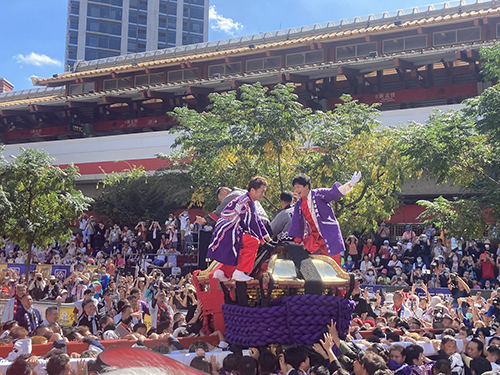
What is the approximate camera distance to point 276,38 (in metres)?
30.5

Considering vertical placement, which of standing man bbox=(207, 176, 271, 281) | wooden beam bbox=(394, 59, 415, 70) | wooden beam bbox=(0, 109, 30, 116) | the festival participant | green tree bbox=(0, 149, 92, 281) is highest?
wooden beam bbox=(394, 59, 415, 70)

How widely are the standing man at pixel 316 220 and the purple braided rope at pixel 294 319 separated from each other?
0.98m

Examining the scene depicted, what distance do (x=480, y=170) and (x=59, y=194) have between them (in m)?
12.6

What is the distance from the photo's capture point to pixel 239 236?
5898 millimetres

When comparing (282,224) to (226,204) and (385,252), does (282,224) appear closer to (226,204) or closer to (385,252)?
(226,204)

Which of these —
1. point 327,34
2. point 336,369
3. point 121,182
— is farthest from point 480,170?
point 121,182

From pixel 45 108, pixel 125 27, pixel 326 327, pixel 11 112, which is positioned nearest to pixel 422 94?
pixel 45 108

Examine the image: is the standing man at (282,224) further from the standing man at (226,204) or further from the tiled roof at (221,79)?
the tiled roof at (221,79)

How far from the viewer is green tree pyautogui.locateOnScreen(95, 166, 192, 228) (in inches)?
1095

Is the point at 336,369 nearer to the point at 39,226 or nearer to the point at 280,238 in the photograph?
the point at 280,238

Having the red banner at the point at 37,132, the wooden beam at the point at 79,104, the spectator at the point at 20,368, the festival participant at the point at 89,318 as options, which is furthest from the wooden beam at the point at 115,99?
the spectator at the point at 20,368

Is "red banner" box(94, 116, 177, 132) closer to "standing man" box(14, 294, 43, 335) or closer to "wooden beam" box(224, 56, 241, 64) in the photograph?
"wooden beam" box(224, 56, 241, 64)

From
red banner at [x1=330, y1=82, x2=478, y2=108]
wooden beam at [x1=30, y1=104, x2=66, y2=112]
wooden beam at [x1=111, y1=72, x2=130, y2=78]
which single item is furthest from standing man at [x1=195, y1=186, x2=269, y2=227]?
wooden beam at [x1=30, y1=104, x2=66, y2=112]

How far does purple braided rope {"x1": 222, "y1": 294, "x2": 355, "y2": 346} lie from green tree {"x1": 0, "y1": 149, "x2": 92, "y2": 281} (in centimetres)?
1442
